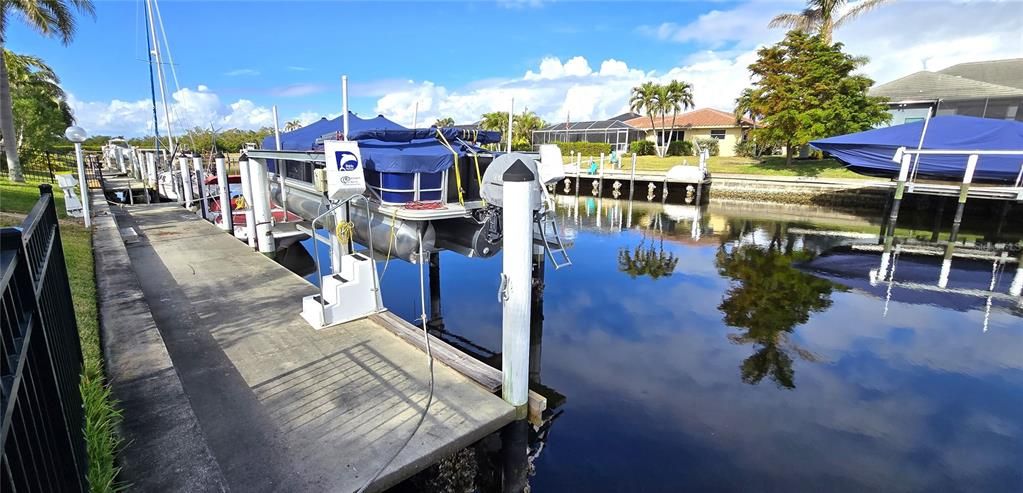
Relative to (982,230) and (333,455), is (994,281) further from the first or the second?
(333,455)

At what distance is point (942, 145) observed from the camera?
15.2 meters

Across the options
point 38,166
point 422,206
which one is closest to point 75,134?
point 422,206

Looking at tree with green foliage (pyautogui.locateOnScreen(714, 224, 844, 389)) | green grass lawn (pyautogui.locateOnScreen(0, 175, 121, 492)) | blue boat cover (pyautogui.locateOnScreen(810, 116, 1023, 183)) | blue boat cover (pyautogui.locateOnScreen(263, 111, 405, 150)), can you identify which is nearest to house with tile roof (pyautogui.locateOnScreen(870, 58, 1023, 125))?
blue boat cover (pyautogui.locateOnScreen(810, 116, 1023, 183))

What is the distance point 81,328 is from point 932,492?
725 cm

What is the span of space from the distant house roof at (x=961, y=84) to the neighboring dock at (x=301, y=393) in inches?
1298

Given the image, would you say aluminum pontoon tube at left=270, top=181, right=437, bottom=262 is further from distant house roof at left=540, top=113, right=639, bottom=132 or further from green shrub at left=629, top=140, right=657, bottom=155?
distant house roof at left=540, top=113, right=639, bottom=132

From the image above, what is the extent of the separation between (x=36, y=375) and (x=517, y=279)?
2389 mm

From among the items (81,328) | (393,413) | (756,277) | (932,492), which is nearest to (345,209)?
(81,328)

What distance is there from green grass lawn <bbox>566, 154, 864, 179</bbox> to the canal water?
1123 centimetres

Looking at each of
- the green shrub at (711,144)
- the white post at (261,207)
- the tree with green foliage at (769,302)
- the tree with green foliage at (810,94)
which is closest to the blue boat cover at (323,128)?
the white post at (261,207)

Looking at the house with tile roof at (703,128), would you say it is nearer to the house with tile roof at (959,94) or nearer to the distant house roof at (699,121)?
the distant house roof at (699,121)

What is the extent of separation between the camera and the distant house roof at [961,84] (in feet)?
84.4

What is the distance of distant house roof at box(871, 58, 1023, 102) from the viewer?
25.7 metres

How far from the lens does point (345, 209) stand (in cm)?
539
